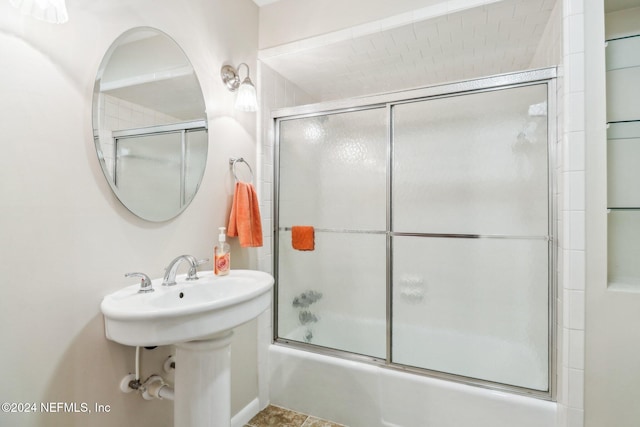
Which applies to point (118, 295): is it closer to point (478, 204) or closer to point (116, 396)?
point (116, 396)

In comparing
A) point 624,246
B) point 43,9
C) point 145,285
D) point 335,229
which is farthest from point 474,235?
point 43,9

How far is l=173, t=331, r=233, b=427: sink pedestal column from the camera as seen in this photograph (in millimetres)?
1112

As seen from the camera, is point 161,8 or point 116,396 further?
point 161,8

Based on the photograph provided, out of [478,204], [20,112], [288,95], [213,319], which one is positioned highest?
[288,95]

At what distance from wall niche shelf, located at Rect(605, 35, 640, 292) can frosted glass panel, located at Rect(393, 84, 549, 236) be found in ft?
0.75

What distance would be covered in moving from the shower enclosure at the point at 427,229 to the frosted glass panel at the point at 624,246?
0.70 feet

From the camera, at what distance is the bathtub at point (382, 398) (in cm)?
141

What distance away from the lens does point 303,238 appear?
1932 millimetres

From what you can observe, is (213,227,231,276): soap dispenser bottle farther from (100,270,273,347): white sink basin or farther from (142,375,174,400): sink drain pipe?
(142,375,174,400): sink drain pipe

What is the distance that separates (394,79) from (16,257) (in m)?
2.25

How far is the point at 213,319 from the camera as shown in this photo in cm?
94

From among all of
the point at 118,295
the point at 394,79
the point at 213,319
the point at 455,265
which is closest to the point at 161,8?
the point at 118,295

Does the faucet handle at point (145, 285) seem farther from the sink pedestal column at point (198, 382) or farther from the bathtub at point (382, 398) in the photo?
the bathtub at point (382, 398)

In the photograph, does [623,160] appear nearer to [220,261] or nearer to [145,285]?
[220,261]
